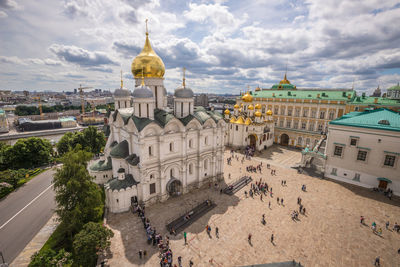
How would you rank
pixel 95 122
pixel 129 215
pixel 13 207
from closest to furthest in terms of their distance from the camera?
pixel 129 215 < pixel 13 207 < pixel 95 122

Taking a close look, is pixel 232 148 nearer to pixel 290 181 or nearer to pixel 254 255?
pixel 290 181

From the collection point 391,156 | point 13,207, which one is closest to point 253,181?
point 391,156

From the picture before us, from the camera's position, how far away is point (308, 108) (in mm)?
40969

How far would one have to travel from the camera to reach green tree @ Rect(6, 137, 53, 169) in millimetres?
28203

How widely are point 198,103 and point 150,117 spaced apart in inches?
4726

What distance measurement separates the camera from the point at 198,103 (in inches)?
5453

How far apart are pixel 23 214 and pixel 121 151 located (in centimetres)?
1165

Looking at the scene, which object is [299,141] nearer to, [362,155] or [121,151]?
[362,155]

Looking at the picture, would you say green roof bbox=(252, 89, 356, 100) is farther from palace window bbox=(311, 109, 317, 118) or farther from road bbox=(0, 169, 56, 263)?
road bbox=(0, 169, 56, 263)

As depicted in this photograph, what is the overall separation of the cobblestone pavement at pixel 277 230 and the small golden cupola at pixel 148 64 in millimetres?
15332

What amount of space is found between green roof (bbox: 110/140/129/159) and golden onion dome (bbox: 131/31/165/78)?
852 cm

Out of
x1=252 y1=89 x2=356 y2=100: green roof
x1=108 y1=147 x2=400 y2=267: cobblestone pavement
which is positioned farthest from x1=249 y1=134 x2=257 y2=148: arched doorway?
x1=108 y1=147 x2=400 y2=267: cobblestone pavement

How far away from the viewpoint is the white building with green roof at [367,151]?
22.7 m

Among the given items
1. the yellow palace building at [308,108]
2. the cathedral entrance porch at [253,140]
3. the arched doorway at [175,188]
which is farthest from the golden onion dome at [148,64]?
the yellow palace building at [308,108]
